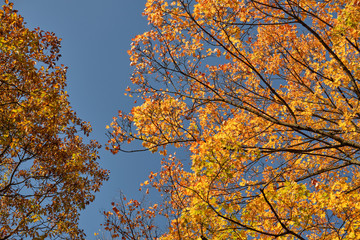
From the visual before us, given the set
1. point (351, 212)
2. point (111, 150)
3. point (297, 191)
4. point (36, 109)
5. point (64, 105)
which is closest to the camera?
point (297, 191)

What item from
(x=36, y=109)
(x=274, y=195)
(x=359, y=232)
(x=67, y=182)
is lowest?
(x=359, y=232)

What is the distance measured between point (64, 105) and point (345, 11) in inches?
316

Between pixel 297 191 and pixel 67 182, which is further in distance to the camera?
pixel 67 182

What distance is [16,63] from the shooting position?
7406 mm

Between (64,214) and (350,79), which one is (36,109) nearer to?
(64,214)

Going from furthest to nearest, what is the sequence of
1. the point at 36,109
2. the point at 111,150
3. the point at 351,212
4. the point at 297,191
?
the point at 36,109 < the point at 111,150 < the point at 351,212 < the point at 297,191

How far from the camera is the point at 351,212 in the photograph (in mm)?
5293

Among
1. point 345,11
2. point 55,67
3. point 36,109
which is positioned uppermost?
point 55,67

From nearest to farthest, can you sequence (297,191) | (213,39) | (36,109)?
(297,191)
(213,39)
(36,109)

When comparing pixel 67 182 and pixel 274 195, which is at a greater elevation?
pixel 67 182

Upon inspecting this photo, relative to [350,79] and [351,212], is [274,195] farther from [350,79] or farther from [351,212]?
[350,79]

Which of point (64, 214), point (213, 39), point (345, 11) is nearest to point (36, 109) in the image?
point (64, 214)

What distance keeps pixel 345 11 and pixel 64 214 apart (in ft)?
31.0

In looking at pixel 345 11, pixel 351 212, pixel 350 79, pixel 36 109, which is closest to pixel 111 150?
pixel 36 109
